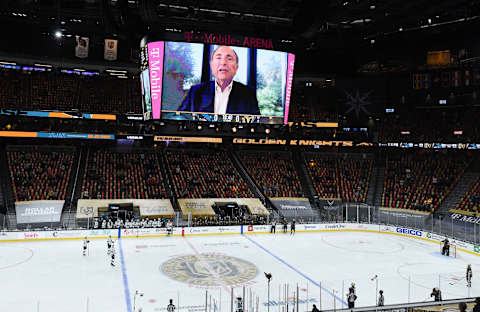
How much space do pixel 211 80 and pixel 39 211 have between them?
52.4 feet

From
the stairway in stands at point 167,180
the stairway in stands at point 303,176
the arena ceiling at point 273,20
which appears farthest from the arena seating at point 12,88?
the stairway in stands at point 303,176

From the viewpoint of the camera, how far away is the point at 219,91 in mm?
23922

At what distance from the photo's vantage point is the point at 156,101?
76.6ft

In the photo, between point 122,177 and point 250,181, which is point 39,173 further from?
point 250,181

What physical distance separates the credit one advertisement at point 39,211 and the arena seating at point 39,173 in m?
0.78

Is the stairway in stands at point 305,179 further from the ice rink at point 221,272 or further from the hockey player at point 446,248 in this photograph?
the hockey player at point 446,248

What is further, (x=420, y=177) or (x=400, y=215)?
(x=420, y=177)

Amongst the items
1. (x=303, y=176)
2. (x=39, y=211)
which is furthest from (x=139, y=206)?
(x=303, y=176)

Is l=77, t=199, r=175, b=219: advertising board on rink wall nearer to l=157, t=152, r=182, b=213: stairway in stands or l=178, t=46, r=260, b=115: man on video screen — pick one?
l=157, t=152, r=182, b=213: stairway in stands

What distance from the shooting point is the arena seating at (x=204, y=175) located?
35.6 metres

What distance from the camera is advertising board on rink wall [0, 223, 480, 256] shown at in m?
25.1

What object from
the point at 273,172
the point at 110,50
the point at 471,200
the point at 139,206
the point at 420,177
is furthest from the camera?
the point at 273,172

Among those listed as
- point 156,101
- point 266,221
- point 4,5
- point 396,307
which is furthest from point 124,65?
point 396,307

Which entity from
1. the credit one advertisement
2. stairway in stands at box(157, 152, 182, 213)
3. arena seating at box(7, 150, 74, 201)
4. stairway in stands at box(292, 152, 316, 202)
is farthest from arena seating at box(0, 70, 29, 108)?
stairway in stands at box(292, 152, 316, 202)
